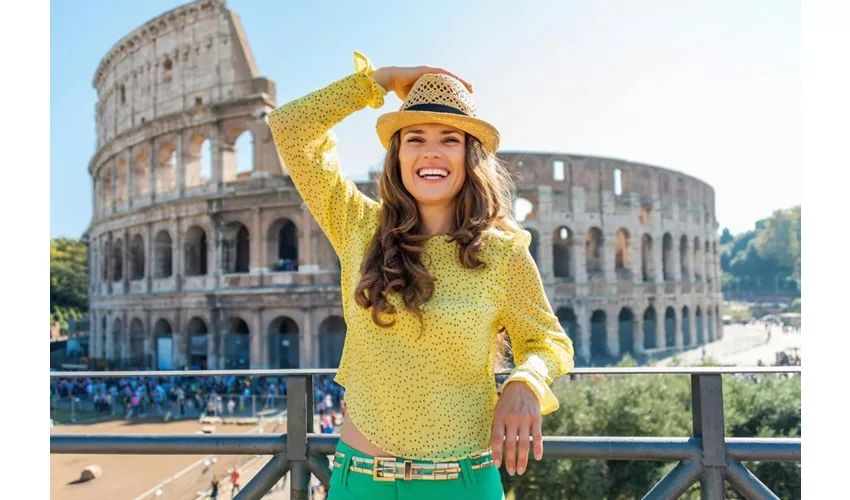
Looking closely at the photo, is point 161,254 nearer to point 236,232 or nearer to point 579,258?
point 236,232

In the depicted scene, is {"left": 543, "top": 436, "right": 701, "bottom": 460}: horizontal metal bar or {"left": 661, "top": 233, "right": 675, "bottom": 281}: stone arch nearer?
{"left": 543, "top": 436, "right": 701, "bottom": 460}: horizontal metal bar

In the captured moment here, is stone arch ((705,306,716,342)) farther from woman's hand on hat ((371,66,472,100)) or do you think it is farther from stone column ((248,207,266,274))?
woman's hand on hat ((371,66,472,100))

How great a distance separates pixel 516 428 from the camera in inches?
57.5

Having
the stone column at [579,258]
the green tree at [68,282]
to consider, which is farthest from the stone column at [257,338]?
the green tree at [68,282]

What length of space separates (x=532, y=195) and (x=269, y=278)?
10.6 meters

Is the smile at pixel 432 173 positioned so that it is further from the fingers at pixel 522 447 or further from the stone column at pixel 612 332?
the stone column at pixel 612 332

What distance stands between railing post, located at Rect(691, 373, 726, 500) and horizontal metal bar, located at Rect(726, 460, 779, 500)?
31 millimetres

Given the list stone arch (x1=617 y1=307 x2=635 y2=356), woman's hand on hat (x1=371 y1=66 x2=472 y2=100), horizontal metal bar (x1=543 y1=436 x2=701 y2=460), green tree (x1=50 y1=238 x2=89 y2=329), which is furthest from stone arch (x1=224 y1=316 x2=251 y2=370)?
green tree (x1=50 y1=238 x2=89 y2=329)

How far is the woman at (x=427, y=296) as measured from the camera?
1545 mm

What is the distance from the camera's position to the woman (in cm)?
154

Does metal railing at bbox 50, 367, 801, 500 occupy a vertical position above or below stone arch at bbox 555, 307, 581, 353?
above

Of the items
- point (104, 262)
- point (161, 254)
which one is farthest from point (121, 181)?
point (161, 254)

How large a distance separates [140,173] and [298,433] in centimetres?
2506

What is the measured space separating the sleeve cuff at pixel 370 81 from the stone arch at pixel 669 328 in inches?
1037
